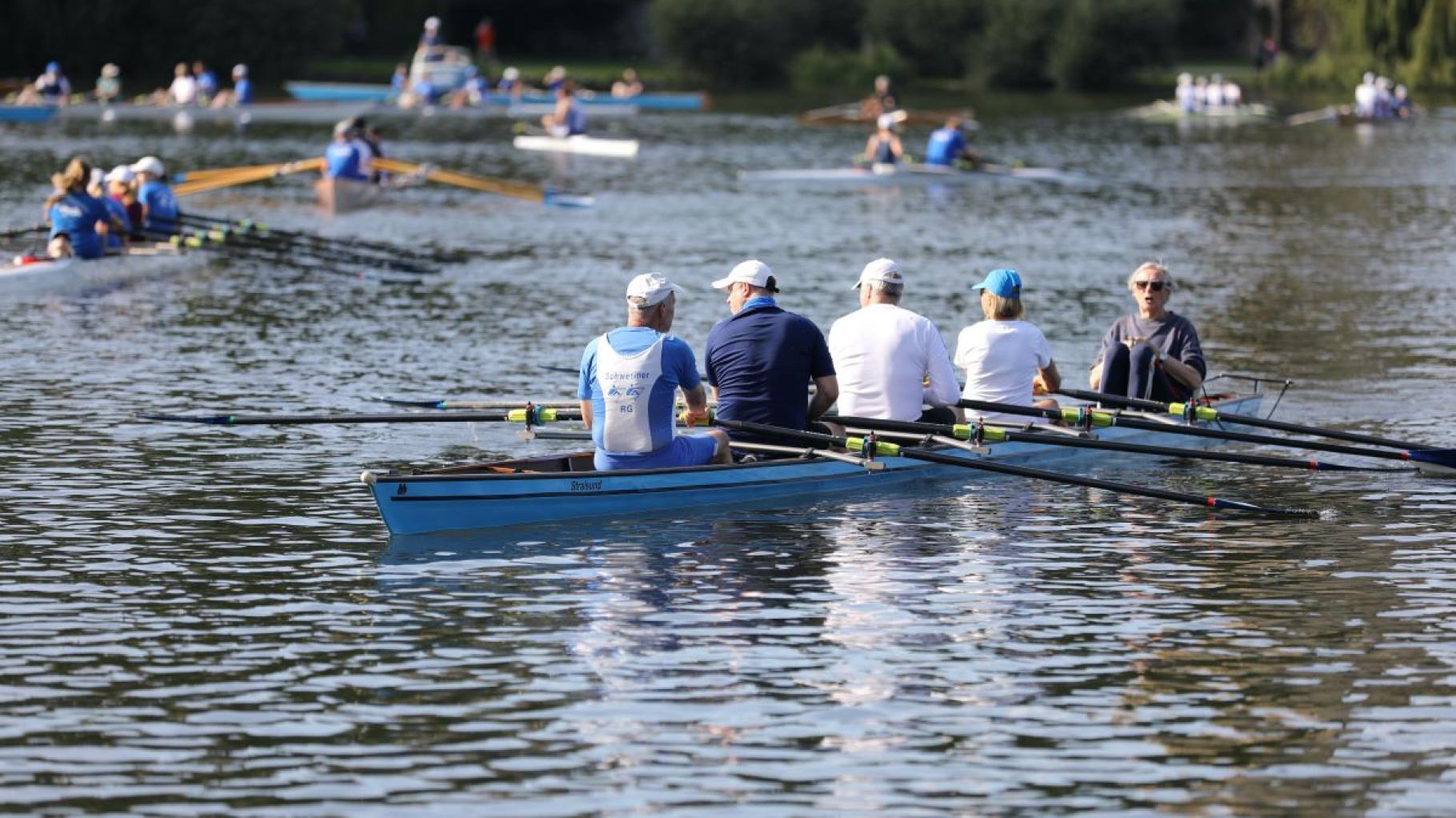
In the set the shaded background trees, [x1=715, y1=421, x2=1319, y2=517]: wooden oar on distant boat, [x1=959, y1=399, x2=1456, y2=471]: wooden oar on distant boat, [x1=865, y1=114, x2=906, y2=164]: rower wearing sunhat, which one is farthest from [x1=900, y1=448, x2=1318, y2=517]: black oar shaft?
the shaded background trees

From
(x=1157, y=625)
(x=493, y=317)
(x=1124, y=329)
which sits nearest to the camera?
(x=1157, y=625)

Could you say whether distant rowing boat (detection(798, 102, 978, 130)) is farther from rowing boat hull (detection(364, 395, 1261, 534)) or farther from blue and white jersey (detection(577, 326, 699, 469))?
blue and white jersey (detection(577, 326, 699, 469))

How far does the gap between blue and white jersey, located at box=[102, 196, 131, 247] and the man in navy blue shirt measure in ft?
55.8

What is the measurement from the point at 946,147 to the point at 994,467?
33155 mm

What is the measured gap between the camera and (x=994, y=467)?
637 inches

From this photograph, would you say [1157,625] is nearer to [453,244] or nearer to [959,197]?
[453,244]

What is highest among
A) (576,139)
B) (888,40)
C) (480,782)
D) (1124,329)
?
(888,40)

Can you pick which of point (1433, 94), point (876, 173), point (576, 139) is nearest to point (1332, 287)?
point (876, 173)

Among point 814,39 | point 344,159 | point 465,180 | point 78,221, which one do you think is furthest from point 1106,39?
point 78,221

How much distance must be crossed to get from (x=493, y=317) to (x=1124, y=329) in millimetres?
11410

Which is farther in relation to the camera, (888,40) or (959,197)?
(888,40)

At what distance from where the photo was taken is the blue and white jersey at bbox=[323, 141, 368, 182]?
42.5m

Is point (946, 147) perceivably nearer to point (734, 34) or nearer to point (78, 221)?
point (78, 221)

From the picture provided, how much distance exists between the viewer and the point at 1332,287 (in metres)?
32.0
